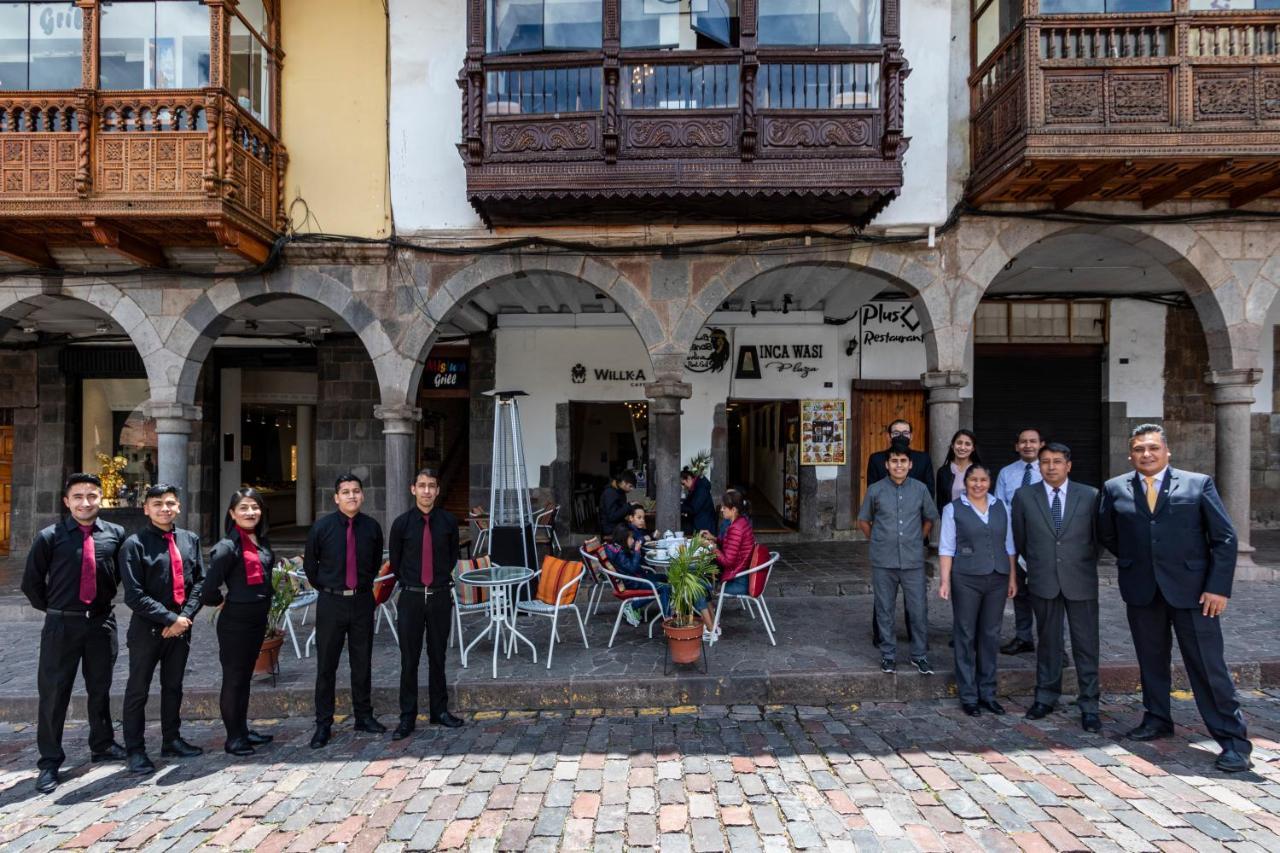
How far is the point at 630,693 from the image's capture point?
4934 millimetres

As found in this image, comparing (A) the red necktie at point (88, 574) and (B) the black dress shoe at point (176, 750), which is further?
(B) the black dress shoe at point (176, 750)

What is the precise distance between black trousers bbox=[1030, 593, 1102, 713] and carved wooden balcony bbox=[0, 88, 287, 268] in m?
8.22

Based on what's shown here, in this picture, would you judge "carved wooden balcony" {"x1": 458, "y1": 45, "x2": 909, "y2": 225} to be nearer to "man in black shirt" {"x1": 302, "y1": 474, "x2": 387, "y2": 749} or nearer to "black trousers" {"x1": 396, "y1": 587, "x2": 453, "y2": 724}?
"man in black shirt" {"x1": 302, "y1": 474, "x2": 387, "y2": 749}

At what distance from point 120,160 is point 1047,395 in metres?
13.5

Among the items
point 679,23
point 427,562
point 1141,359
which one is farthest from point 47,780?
point 1141,359

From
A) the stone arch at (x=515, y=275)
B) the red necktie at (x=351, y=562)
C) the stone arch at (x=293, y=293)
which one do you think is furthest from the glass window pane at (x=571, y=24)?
the red necktie at (x=351, y=562)

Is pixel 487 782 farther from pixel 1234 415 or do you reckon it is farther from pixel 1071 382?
pixel 1071 382

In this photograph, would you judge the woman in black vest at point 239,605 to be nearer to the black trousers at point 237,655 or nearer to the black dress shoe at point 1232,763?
the black trousers at point 237,655

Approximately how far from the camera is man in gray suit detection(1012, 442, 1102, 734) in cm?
445

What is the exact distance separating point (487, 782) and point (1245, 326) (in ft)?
30.4

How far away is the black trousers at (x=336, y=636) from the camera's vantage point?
432 centimetres

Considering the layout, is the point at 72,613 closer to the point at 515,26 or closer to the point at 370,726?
the point at 370,726

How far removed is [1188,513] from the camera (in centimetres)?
398

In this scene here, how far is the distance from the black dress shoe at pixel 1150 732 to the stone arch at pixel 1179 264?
4.49 meters
